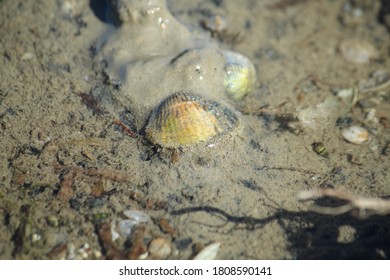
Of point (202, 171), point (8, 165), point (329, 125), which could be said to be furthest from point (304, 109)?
point (8, 165)

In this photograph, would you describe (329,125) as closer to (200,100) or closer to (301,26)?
(200,100)

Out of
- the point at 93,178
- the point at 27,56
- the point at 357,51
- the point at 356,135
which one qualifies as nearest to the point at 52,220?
the point at 93,178

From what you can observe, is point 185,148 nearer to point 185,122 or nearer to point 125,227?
point 185,122

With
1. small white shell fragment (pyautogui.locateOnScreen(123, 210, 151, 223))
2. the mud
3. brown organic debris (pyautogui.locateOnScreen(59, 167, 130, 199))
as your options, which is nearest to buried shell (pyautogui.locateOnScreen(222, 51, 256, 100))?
the mud

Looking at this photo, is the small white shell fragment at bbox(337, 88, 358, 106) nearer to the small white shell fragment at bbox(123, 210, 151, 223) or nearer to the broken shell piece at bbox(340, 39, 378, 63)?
the broken shell piece at bbox(340, 39, 378, 63)

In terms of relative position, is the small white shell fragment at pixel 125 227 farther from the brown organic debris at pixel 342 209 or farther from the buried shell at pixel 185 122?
the brown organic debris at pixel 342 209

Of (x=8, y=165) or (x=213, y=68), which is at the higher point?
(x=213, y=68)
